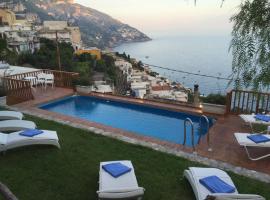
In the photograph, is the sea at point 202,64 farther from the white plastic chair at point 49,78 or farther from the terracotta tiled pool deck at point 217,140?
the white plastic chair at point 49,78

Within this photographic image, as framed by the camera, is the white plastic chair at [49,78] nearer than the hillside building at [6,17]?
Yes

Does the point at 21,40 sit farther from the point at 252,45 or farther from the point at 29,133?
the point at 252,45

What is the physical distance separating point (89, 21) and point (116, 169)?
135862 millimetres

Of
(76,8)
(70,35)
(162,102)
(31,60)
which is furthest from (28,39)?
(76,8)

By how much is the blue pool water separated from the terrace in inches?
40.0

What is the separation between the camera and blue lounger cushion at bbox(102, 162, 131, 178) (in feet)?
13.8

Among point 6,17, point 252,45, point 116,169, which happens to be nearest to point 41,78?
point 116,169

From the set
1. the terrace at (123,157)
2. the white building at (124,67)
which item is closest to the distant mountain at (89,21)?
the white building at (124,67)

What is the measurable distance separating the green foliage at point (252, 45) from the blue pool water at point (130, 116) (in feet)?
16.4

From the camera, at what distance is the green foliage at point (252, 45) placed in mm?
2223

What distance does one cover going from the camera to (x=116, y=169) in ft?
14.2

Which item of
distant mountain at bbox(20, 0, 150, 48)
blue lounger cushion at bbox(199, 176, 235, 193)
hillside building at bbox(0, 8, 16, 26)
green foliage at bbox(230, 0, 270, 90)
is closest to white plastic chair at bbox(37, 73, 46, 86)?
blue lounger cushion at bbox(199, 176, 235, 193)

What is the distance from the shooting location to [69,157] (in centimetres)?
552

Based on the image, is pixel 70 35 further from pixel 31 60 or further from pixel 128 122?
pixel 128 122
